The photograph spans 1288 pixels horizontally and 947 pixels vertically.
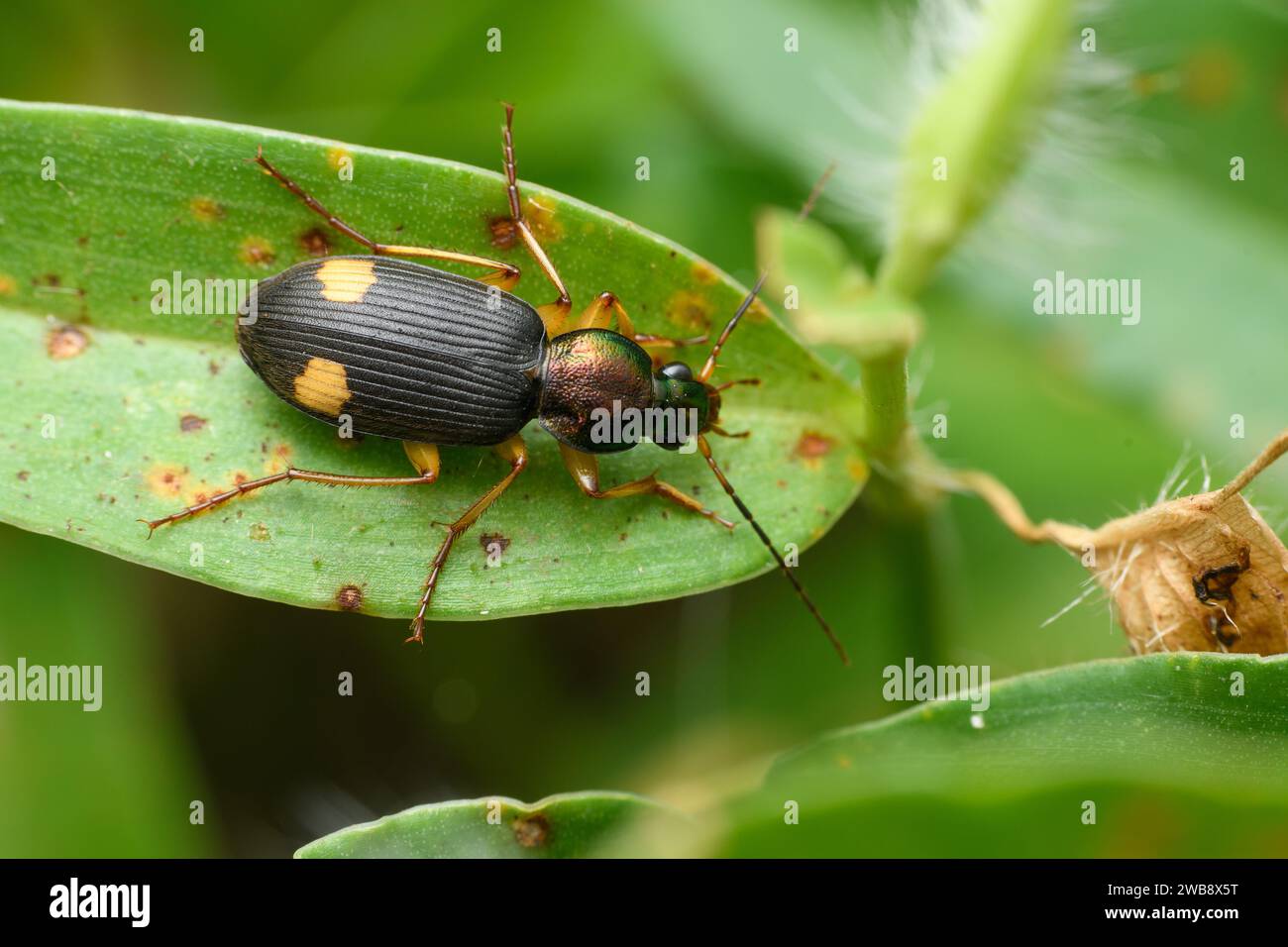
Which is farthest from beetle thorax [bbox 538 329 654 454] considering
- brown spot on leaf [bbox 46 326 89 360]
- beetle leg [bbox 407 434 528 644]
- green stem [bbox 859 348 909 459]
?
brown spot on leaf [bbox 46 326 89 360]

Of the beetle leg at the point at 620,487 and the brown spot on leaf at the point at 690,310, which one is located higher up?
the brown spot on leaf at the point at 690,310

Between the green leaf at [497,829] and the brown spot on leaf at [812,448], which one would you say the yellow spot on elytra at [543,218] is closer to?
the brown spot on leaf at [812,448]

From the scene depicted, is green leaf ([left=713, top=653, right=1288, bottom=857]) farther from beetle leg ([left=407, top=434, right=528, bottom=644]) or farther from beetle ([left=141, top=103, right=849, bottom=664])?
beetle leg ([left=407, top=434, right=528, bottom=644])

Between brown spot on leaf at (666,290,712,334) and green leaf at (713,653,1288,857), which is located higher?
brown spot on leaf at (666,290,712,334)

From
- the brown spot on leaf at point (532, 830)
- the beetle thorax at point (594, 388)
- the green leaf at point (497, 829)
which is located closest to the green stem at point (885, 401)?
the beetle thorax at point (594, 388)

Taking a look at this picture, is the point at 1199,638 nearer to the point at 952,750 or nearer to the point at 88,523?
the point at 952,750

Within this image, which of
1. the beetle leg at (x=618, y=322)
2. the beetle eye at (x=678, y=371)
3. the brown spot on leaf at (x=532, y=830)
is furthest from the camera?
the beetle eye at (x=678, y=371)
